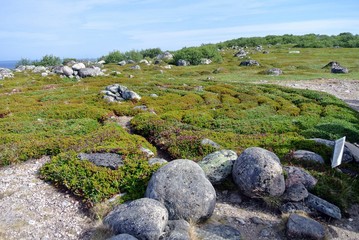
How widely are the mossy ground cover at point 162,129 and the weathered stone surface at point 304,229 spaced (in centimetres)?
233

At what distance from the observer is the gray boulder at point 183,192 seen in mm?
10570

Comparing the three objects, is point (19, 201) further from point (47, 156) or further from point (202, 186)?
point (202, 186)

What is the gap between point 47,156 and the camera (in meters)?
15.8

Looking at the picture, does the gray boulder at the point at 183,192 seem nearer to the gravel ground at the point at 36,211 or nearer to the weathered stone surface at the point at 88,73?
the gravel ground at the point at 36,211

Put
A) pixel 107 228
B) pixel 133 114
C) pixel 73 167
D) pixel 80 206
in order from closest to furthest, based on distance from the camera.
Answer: pixel 107 228 → pixel 80 206 → pixel 73 167 → pixel 133 114

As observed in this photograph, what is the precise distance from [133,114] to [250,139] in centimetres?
985

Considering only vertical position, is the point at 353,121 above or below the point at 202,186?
below

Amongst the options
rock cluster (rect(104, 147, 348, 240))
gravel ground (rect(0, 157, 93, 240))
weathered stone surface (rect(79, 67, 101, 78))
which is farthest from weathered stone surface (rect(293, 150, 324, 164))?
weathered stone surface (rect(79, 67, 101, 78))

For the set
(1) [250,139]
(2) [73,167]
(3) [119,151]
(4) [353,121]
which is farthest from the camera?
(4) [353,121]

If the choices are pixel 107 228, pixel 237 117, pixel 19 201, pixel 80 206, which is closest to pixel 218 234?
pixel 107 228

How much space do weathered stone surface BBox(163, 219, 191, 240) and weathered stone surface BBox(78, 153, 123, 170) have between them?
4233 millimetres

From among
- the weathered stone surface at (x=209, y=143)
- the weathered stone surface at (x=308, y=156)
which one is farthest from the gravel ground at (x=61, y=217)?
the weathered stone surface at (x=209, y=143)

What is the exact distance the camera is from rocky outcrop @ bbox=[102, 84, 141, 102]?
94.7ft

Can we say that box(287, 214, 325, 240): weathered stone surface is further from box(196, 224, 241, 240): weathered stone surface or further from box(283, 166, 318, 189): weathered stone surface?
box(283, 166, 318, 189): weathered stone surface
